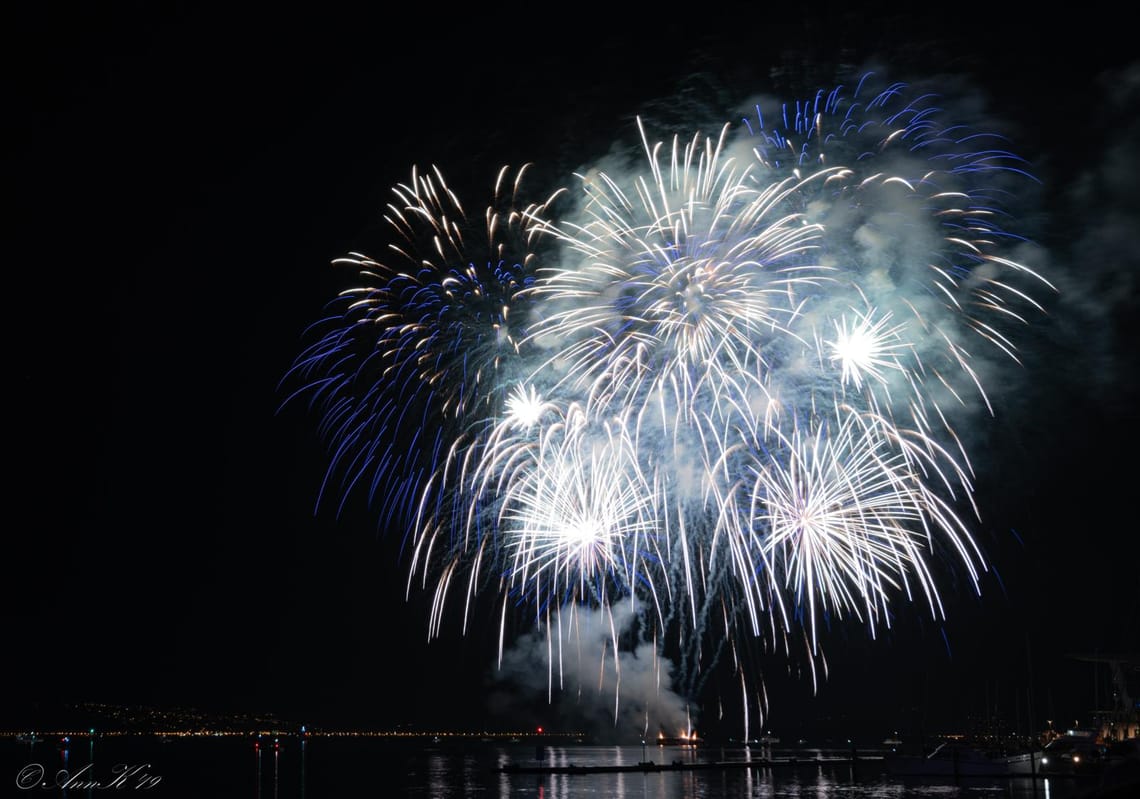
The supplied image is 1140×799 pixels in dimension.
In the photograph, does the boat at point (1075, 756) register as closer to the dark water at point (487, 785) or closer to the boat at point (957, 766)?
the boat at point (957, 766)

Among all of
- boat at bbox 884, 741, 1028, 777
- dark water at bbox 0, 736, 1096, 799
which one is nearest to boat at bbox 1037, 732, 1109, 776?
boat at bbox 884, 741, 1028, 777

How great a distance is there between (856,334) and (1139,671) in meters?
82.2

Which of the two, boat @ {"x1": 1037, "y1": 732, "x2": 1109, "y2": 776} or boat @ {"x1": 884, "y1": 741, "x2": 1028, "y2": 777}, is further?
boat @ {"x1": 884, "y1": 741, "x2": 1028, "y2": 777}

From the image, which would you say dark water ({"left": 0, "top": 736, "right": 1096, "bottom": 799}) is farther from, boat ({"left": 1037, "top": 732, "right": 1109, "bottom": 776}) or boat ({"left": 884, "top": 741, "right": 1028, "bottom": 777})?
boat ({"left": 1037, "top": 732, "right": 1109, "bottom": 776})

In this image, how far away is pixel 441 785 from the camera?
81.6 m

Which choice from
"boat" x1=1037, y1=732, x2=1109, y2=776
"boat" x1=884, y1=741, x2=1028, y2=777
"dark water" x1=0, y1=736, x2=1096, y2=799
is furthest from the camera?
"boat" x1=884, y1=741, x2=1028, y2=777

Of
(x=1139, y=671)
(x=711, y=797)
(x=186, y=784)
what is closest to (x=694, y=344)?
(x=711, y=797)

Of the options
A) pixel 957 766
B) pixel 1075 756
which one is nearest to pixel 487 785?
pixel 957 766

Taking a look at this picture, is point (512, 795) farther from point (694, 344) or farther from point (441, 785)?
point (694, 344)

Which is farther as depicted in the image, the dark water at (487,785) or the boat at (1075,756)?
the boat at (1075,756)

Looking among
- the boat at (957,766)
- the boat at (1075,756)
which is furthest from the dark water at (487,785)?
the boat at (1075,756)

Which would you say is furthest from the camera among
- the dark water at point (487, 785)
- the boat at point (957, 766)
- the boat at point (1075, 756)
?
the boat at point (957, 766)

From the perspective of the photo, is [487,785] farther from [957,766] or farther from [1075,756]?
[1075,756]

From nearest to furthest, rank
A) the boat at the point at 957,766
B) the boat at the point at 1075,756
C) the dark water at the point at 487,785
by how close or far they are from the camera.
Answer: the dark water at the point at 487,785
the boat at the point at 1075,756
the boat at the point at 957,766
